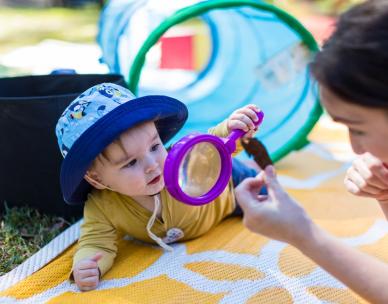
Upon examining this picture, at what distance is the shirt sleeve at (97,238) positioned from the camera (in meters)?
1.22

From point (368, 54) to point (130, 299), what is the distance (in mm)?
666

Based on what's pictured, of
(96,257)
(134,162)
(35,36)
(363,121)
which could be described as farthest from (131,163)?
(35,36)

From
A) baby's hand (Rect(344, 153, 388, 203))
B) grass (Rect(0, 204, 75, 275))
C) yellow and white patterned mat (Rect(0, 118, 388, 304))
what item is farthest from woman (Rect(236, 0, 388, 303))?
grass (Rect(0, 204, 75, 275))

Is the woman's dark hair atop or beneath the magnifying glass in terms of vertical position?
atop

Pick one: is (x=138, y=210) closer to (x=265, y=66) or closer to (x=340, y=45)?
(x=340, y=45)

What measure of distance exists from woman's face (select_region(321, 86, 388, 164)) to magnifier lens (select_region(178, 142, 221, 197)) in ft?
0.97

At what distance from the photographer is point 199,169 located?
44.3 inches

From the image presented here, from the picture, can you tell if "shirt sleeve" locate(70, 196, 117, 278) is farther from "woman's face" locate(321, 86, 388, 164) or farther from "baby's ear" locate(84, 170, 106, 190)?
"woman's face" locate(321, 86, 388, 164)

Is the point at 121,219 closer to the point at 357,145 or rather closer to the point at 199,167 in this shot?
the point at 199,167

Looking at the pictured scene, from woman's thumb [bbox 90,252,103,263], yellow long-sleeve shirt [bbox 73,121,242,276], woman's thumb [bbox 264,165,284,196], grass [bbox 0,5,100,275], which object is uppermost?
woman's thumb [bbox 264,165,284,196]

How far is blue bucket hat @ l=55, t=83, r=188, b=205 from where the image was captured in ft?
3.60

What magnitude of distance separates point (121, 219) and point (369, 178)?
22.1 inches

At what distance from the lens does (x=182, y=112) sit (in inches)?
50.4

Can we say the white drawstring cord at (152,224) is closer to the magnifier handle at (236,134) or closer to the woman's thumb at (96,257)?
the woman's thumb at (96,257)
